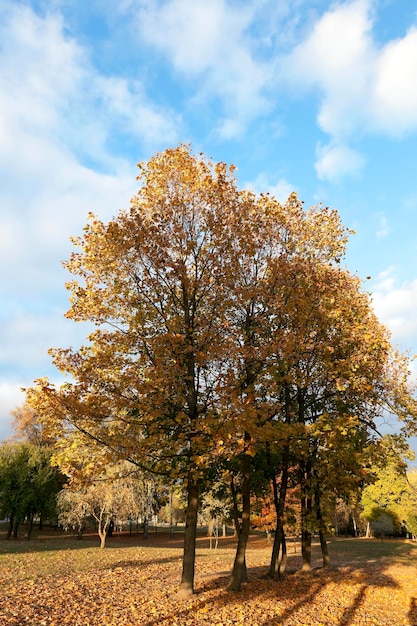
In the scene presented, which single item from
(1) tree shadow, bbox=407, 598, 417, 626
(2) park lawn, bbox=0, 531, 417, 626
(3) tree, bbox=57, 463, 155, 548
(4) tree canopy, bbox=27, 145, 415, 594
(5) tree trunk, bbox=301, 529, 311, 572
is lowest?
(1) tree shadow, bbox=407, 598, 417, 626

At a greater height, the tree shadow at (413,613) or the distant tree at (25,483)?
the distant tree at (25,483)

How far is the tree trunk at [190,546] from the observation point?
38.7ft

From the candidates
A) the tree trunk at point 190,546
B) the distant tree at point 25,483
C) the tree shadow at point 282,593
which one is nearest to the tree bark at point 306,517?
the tree shadow at point 282,593

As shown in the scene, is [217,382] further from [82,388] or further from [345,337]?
[345,337]

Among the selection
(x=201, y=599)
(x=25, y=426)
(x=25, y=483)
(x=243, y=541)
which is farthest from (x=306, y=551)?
(x=25, y=426)

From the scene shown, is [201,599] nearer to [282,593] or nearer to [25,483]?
[282,593]

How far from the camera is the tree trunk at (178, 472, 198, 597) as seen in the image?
1180cm

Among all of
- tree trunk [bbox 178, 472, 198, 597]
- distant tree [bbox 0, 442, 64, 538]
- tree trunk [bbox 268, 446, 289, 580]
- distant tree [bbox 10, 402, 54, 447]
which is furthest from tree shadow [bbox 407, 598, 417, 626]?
distant tree [bbox 10, 402, 54, 447]

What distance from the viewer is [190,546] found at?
1197 centimetres

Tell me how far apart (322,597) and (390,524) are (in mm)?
60450

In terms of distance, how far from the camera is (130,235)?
1188 centimetres

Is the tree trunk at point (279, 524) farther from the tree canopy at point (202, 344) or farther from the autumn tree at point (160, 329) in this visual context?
the autumn tree at point (160, 329)

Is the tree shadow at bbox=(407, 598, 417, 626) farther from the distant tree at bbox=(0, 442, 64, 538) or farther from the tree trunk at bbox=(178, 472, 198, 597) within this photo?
the distant tree at bbox=(0, 442, 64, 538)

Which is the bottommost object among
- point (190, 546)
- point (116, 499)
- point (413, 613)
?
point (413, 613)
